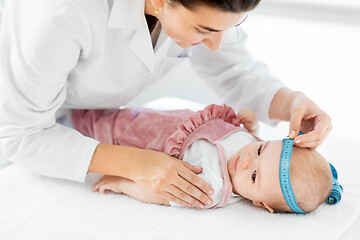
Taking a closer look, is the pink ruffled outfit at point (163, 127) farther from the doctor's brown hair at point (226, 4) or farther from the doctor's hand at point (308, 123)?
the doctor's brown hair at point (226, 4)

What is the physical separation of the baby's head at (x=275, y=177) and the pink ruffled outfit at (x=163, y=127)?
1.9 inches

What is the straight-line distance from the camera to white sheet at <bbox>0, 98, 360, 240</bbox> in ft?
3.88

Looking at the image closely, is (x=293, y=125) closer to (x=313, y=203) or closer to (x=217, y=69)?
(x=313, y=203)

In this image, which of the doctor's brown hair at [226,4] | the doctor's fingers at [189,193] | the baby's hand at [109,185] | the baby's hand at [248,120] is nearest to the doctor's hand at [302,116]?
the baby's hand at [248,120]

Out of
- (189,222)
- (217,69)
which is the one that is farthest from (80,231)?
(217,69)

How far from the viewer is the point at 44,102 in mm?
1294

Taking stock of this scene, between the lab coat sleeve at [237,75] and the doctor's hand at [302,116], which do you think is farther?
the lab coat sleeve at [237,75]

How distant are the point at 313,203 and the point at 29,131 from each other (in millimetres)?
796

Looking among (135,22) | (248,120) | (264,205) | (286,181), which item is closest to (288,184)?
(286,181)

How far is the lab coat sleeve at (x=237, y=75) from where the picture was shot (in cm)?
172

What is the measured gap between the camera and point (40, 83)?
1.25 meters

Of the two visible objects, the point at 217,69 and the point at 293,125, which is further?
the point at 217,69

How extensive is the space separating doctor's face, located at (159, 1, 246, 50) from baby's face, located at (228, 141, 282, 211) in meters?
0.31

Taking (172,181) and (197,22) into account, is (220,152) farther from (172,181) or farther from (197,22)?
(197,22)
